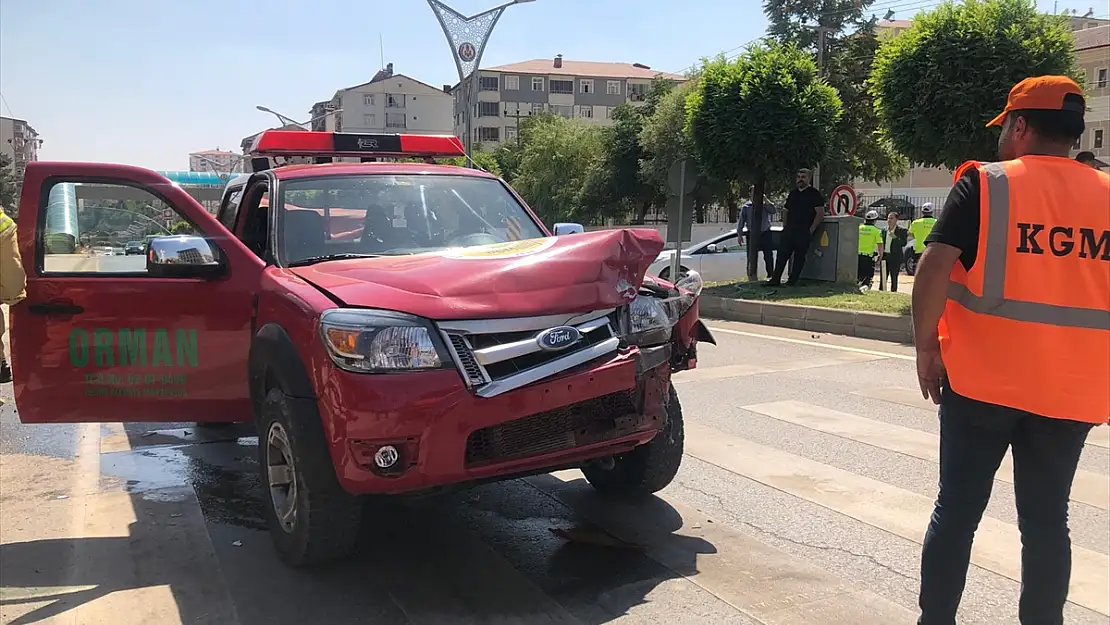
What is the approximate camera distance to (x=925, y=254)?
8.67ft

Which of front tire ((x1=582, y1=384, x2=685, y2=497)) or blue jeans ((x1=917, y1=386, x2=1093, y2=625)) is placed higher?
blue jeans ((x1=917, y1=386, x2=1093, y2=625))

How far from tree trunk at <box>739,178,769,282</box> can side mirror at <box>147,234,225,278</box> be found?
13051mm

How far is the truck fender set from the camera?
137 inches

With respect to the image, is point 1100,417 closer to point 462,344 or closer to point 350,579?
point 462,344

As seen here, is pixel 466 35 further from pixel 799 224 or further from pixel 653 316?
pixel 653 316

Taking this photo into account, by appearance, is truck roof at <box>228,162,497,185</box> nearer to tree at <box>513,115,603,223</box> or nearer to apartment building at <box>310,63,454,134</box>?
tree at <box>513,115,603,223</box>

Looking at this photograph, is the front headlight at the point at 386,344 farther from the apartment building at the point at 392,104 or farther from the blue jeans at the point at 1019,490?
the apartment building at the point at 392,104

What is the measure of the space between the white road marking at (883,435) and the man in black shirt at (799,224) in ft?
24.8

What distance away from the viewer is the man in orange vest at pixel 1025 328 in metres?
2.52

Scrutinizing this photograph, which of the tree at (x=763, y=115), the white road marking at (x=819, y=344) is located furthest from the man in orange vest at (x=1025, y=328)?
the tree at (x=763, y=115)

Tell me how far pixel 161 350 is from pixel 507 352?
2.01 metres

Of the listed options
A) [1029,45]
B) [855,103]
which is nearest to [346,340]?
[1029,45]

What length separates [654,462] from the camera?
14.6 feet

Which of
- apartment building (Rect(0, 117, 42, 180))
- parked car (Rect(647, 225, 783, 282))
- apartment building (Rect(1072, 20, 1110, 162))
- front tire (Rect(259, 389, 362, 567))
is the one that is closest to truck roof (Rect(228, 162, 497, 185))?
front tire (Rect(259, 389, 362, 567))
